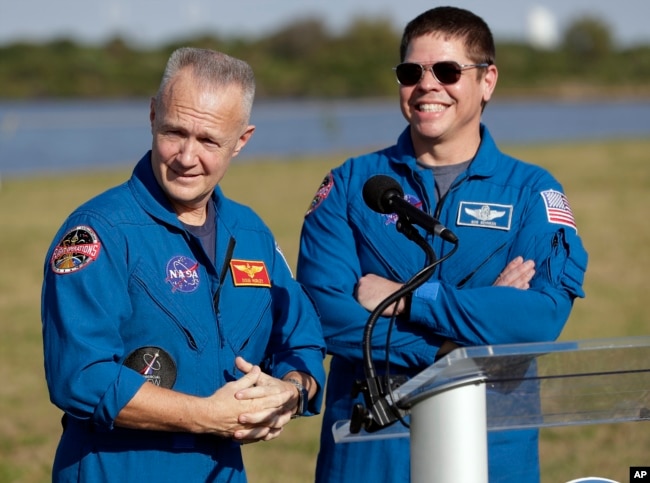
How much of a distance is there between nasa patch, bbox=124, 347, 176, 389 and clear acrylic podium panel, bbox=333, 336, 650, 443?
1.95 ft

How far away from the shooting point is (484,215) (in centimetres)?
352

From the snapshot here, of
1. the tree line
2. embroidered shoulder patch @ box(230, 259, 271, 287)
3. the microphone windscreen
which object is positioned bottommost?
embroidered shoulder patch @ box(230, 259, 271, 287)

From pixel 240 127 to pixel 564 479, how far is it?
1.20 m

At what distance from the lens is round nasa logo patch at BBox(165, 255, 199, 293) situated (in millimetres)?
2855

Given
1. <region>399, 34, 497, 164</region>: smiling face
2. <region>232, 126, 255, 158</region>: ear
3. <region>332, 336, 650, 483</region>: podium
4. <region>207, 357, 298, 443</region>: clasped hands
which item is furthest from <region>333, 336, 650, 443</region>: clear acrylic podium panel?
<region>399, 34, 497, 164</region>: smiling face

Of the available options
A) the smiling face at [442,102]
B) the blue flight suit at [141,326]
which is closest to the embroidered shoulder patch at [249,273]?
the blue flight suit at [141,326]

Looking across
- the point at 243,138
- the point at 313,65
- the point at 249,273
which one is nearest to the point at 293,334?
the point at 249,273

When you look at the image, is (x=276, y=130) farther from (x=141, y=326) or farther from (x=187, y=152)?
(x=141, y=326)

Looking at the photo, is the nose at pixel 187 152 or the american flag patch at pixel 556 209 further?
the american flag patch at pixel 556 209

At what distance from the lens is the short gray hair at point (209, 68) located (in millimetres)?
2908

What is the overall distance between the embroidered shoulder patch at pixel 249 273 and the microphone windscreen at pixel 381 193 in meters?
→ 0.49

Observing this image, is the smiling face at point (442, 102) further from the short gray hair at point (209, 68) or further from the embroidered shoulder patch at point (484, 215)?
the short gray hair at point (209, 68)

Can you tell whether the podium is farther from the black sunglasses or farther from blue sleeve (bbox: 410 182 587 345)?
the black sunglasses

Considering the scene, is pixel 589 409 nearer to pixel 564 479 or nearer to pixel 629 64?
pixel 564 479
